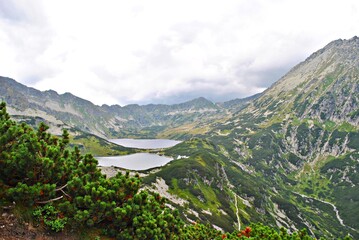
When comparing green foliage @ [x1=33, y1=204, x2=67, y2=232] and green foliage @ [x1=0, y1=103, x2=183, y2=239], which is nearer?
green foliage @ [x1=0, y1=103, x2=183, y2=239]

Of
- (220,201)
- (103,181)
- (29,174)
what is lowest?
(220,201)

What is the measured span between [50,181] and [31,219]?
2502 millimetres

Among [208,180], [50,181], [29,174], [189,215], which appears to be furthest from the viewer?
[208,180]

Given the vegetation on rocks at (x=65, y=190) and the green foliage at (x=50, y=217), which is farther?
the green foliage at (x=50, y=217)

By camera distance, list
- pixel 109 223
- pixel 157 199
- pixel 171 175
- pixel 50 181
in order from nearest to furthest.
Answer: pixel 50 181 → pixel 109 223 → pixel 157 199 → pixel 171 175

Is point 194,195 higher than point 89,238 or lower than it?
lower

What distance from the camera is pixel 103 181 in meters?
19.8

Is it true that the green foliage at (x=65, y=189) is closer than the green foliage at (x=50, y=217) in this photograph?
Yes

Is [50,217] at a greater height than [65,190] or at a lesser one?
lesser

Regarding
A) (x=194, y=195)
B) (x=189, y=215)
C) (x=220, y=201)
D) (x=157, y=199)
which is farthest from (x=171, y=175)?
→ (x=157, y=199)

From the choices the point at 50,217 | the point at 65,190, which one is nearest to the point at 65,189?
the point at 65,190

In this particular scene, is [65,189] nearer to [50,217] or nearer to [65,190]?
[65,190]

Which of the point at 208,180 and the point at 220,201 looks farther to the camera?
the point at 208,180

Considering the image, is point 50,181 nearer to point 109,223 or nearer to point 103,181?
point 103,181
